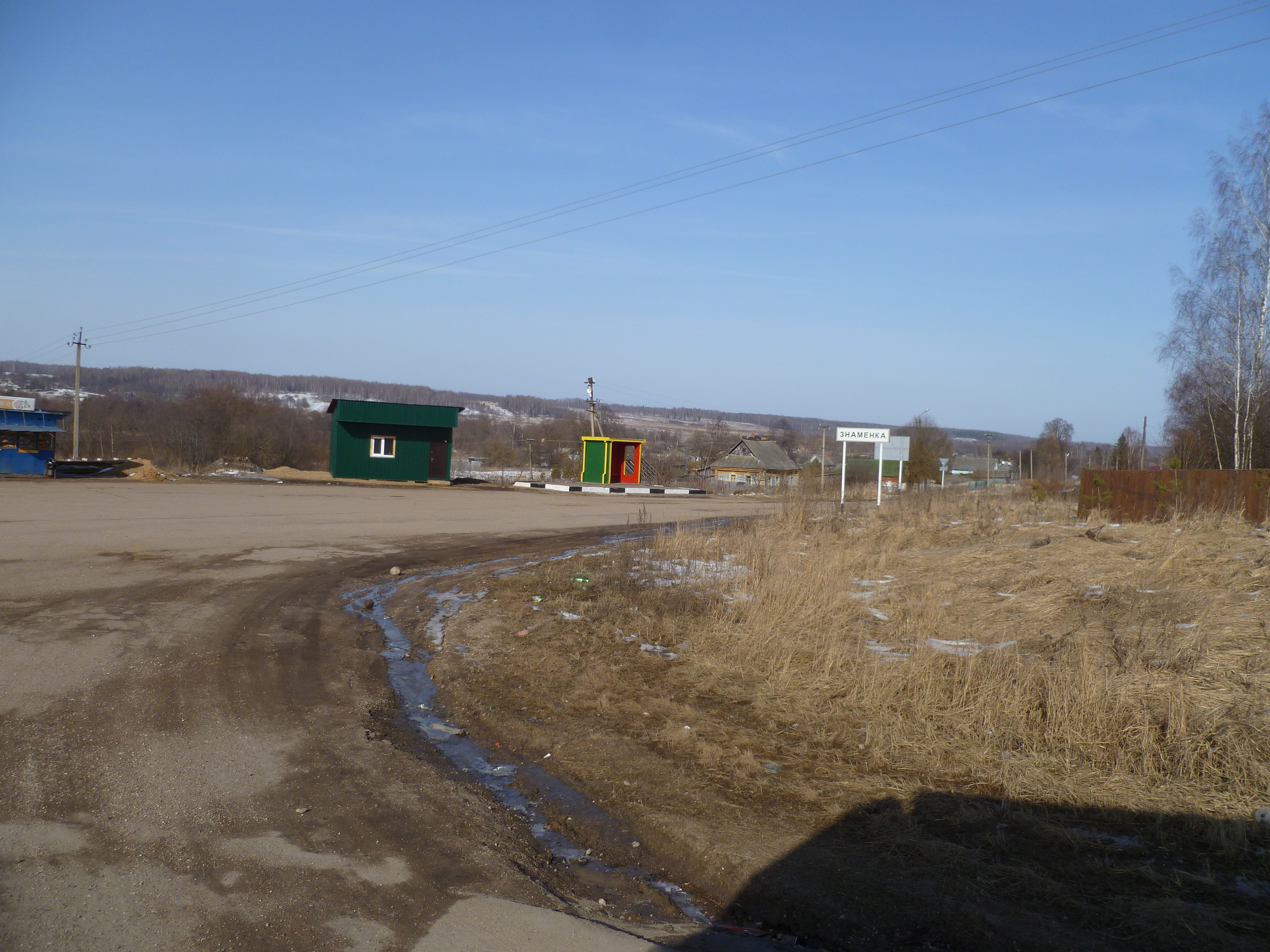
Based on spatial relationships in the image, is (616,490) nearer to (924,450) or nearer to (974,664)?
(924,450)

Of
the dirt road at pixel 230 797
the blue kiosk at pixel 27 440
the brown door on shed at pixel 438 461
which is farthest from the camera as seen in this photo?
the brown door on shed at pixel 438 461

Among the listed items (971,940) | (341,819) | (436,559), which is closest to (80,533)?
(436,559)

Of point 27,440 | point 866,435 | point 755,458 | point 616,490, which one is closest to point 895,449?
point 866,435

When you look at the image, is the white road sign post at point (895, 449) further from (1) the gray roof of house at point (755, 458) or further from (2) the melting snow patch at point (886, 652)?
(1) the gray roof of house at point (755, 458)

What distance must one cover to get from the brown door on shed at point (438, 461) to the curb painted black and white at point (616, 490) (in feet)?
12.4

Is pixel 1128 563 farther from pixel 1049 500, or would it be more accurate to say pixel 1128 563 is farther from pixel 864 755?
pixel 1049 500

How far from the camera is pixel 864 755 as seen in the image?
5496 millimetres

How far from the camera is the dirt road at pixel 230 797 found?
3379 millimetres

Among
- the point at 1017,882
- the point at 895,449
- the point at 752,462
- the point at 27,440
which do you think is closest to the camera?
the point at 1017,882

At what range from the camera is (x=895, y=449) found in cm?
2650

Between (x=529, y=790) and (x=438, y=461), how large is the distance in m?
40.4

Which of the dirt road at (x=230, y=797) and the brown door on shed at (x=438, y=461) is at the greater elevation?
the brown door on shed at (x=438, y=461)

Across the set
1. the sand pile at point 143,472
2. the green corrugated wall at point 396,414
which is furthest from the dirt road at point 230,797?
the green corrugated wall at point 396,414

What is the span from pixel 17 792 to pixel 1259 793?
271 inches
